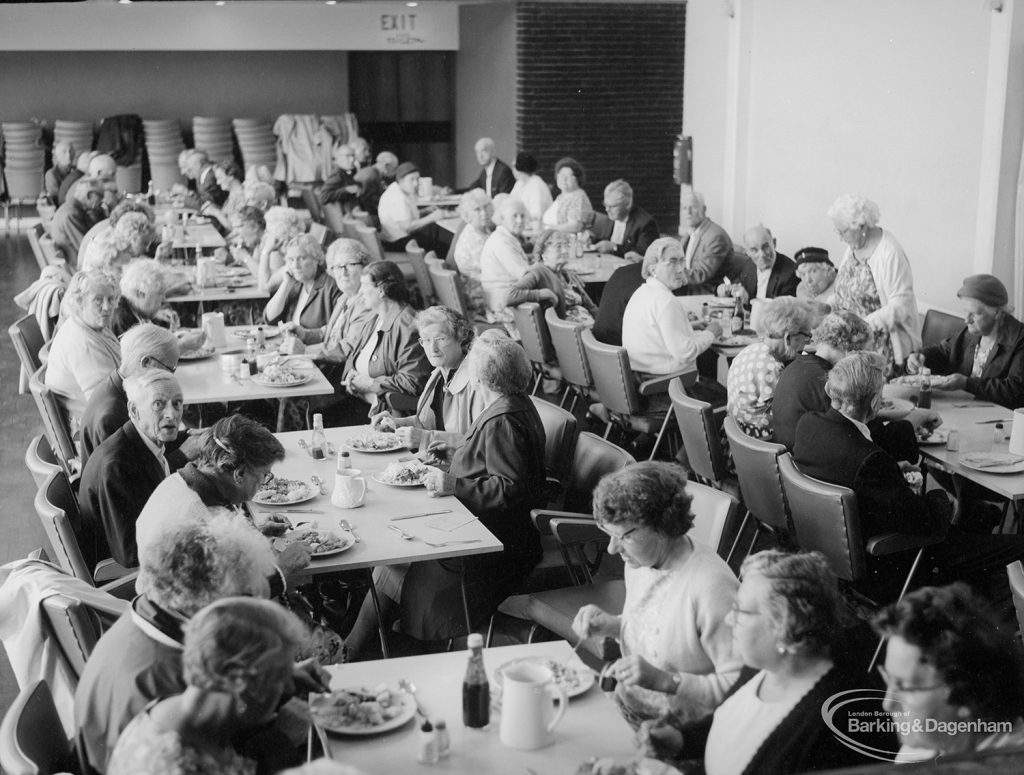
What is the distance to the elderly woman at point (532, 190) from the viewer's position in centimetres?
1209

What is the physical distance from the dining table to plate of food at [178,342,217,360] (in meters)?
Answer: 1.91

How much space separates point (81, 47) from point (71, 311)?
11.2 metres

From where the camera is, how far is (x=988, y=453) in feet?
16.3

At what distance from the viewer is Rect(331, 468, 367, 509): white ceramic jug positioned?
14.3 ft

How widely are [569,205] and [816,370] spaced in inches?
224

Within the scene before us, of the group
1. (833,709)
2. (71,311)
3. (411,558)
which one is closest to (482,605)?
(411,558)

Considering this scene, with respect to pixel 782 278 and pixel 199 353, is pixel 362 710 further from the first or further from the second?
pixel 782 278

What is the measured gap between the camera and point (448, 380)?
214 inches

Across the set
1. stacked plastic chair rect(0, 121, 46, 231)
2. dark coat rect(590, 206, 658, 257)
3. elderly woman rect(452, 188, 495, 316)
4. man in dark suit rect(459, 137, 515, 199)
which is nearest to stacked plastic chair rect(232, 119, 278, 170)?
stacked plastic chair rect(0, 121, 46, 231)


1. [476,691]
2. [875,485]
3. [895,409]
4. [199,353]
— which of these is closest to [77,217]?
[199,353]

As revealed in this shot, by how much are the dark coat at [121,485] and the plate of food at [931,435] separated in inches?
122

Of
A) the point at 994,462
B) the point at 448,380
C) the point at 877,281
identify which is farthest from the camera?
the point at 877,281

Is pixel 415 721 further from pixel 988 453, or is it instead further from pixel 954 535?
pixel 988 453

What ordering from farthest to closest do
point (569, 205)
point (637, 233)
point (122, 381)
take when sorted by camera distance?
point (569, 205) < point (637, 233) < point (122, 381)
